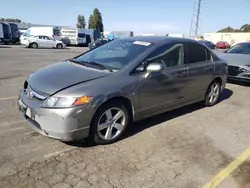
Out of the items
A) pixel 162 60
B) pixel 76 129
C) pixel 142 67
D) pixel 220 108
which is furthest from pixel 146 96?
pixel 220 108

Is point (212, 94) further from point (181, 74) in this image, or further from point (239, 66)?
point (239, 66)

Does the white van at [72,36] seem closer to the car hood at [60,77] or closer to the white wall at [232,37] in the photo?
the car hood at [60,77]

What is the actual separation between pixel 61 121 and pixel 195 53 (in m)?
3.26

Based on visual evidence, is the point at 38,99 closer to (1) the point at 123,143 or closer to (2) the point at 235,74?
(1) the point at 123,143

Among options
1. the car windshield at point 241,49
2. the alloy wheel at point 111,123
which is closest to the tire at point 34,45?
the car windshield at point 241,49

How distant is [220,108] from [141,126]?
2408mm

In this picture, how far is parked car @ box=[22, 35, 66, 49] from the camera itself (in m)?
28.6

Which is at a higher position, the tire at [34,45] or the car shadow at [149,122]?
the car shadow at [149,122]

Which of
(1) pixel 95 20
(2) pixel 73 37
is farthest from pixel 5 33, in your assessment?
(1) pixel 95 20

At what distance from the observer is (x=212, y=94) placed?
612 cm

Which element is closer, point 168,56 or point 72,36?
point 168,56

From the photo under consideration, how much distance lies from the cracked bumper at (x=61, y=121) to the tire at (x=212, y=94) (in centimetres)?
343

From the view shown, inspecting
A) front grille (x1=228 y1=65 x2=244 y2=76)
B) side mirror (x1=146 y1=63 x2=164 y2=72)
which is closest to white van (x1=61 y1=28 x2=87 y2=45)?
front grille (x1=228 y1=65 x2=244 y2=76)

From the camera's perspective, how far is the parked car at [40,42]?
2858 cm
